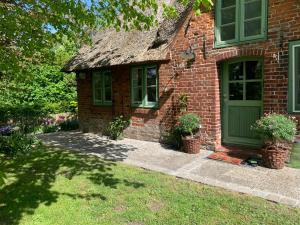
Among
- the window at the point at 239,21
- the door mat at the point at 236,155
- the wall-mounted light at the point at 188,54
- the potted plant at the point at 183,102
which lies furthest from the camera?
the potted plant at the point at 183,102

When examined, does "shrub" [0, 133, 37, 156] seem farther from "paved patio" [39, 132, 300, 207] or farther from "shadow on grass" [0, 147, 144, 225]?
"paved patio" [39, 132, 300, 207]

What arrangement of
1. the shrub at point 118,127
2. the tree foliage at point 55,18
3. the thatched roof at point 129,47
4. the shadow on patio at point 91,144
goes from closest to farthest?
1. the tree foliage at point 55,18
2. the shadow on patio at point 91,144
3. the thatched roof at point 129,47
4. the shrub at point 118,127

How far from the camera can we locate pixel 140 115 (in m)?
9.94

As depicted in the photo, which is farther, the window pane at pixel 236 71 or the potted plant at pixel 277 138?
the window pane at pixel 236 71

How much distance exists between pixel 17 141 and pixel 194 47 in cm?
587

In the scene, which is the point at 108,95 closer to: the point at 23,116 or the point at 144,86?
the point at 144,86

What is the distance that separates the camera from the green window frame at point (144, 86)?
9.52 m

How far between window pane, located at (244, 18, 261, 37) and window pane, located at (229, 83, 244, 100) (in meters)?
1.31

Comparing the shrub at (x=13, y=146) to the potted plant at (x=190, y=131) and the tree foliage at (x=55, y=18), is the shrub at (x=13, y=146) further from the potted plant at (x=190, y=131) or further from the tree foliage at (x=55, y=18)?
the potted plant at (x=190, y=131)

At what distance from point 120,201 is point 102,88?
23.9 feet

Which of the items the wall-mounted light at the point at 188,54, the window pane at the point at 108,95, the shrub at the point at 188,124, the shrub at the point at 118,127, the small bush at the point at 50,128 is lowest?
the small bush at the point at 50,128

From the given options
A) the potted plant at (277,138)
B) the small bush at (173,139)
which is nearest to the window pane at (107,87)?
the small bush at (173,139)

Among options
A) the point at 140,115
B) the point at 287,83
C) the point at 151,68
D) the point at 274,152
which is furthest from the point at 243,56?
the point at 140,115

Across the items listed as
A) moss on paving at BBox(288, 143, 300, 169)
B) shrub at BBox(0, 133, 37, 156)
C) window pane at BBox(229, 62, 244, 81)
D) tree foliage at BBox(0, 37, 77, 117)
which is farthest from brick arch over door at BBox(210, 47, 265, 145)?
tree foliage at BBox(0, 37, 77, 117)
